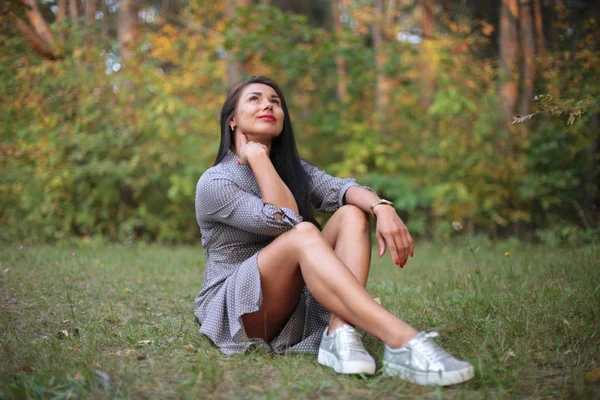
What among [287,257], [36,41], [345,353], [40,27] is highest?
[40,27]

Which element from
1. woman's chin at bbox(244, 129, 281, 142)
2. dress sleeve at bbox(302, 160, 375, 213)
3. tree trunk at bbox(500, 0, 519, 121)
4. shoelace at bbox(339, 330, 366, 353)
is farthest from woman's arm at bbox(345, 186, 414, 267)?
tree trunk at bbox(500, 0, 519, 121)

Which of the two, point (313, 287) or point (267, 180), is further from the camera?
point (267, 180)

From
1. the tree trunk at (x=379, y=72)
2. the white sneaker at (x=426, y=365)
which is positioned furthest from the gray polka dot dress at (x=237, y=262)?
the tree trunk at (x=379, y=72)

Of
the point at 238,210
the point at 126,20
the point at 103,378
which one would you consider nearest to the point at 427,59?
the point at 126,20

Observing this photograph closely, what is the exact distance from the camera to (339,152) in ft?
28.8

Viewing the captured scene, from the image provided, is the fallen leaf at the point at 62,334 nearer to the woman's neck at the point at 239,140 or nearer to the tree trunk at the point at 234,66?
the woman's neck at the point at 239,140

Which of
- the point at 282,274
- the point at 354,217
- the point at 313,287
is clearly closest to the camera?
the point at 313,287

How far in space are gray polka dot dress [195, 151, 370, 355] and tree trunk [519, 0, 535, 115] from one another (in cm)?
569

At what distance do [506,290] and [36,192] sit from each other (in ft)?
20.2

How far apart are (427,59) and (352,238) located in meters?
6.66

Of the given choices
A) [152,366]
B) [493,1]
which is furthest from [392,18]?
[152,366]

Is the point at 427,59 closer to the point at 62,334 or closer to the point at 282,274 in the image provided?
the point at 282,274

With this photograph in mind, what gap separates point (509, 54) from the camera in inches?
306

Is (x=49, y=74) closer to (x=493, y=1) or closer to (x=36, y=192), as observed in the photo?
(x=36, y=192)
